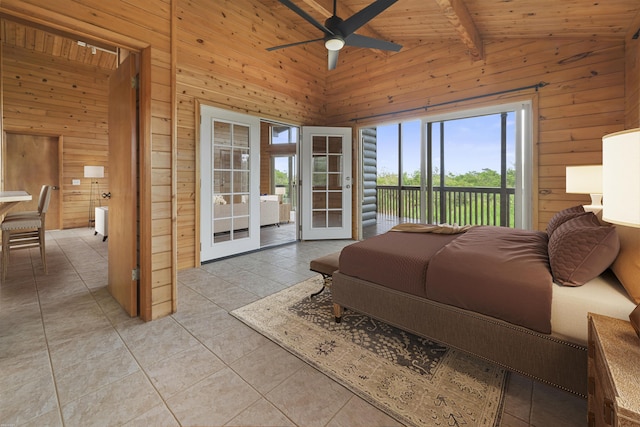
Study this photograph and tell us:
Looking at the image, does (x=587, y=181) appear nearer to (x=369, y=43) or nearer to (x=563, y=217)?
(x=563, y=217)

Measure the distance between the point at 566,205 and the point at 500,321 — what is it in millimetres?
2769

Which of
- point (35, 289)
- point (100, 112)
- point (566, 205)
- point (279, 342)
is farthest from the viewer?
point (100, 112)

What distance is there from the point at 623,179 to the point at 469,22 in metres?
3.32

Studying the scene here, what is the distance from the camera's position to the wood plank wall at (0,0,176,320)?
77.7 inches

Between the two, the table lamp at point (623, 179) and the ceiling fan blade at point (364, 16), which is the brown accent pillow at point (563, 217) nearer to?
the table lamp at point (623, 179)

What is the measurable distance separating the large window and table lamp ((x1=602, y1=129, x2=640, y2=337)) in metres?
3.16

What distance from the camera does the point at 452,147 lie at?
16.9 feet

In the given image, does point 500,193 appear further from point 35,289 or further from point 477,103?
point 35,289

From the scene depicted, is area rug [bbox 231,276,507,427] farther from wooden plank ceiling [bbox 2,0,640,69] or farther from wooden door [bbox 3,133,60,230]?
wooden door [bbox 3,133,60,230]

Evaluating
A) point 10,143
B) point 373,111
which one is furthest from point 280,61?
point 10,143

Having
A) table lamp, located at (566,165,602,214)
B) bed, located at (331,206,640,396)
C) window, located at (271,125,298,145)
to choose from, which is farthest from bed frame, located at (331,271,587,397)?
window, located at (271,125,298,145)

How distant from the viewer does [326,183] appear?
17.4ft

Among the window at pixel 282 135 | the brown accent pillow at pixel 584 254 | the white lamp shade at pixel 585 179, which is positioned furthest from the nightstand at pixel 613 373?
the window at pixel 282 135

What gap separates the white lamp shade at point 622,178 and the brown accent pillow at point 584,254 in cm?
55
